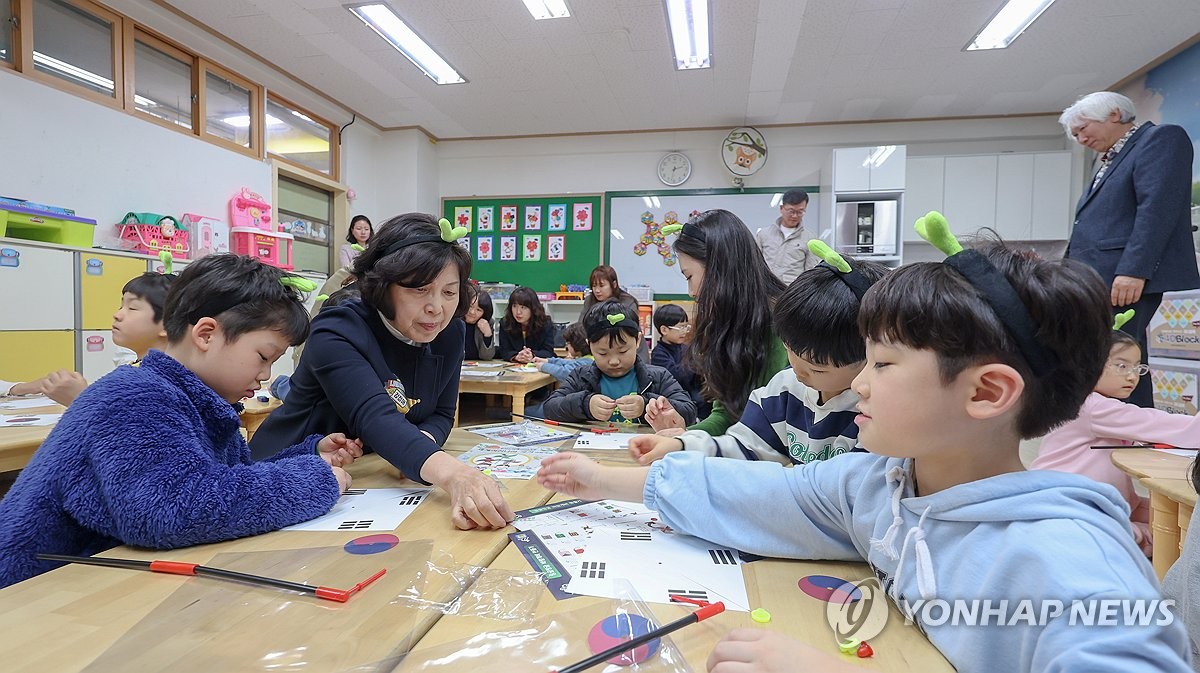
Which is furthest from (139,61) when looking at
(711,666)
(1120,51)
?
(1120,51)

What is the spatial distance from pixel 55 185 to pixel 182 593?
4017 mm

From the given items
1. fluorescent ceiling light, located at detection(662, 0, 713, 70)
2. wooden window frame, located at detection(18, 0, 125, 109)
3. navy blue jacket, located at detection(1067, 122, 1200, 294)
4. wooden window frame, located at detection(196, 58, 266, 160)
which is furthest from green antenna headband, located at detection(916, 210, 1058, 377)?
wooden window frame, located at detection(196, 58, 266, 160)

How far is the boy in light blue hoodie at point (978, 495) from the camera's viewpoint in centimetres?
51

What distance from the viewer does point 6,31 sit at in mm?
3199

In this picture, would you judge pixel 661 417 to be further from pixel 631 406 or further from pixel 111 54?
pixel 111 54

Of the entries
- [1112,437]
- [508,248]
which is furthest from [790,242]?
[1112,437]

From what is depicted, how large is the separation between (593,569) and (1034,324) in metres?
0.57

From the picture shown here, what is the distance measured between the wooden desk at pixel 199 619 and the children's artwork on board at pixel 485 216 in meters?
6.06

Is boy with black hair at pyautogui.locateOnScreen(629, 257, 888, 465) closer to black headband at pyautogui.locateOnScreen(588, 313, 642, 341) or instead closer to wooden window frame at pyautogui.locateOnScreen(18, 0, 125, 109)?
black headband at pyautogui.locateOnScreen(588, 313, 642, 341)

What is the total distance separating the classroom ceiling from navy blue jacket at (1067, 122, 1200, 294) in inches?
67.2

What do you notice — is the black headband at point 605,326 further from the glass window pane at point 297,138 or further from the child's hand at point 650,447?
the glass window pane at point 297,138

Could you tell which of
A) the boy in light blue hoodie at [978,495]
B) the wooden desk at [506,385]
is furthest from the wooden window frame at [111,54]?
the boy in light blue hoodie at [978,495]

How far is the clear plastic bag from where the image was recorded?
644 mm

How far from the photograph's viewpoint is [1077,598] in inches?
19.5
